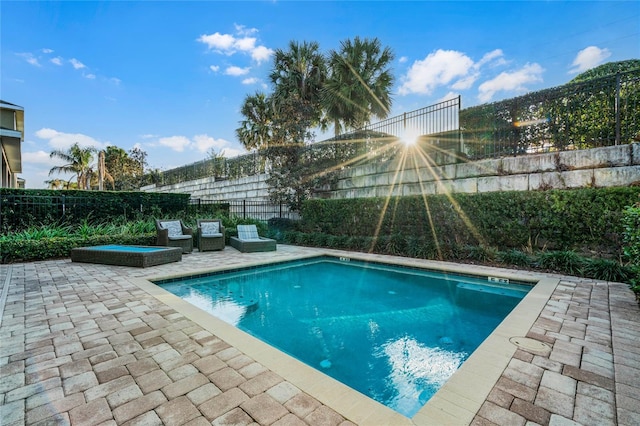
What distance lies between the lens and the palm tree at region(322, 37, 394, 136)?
11.9 meters

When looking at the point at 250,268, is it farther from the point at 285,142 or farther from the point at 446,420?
the point at 285,142

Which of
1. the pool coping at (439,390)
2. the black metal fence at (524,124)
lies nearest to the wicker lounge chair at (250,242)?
the black metal fence at (524,124)

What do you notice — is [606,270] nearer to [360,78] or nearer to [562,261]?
[562,261]

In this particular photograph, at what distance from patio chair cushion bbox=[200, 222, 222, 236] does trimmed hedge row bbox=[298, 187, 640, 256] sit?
422cm

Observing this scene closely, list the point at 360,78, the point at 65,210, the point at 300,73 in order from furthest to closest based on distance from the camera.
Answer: the point at 300,73 → the point at 360,78 → the point at 65,210

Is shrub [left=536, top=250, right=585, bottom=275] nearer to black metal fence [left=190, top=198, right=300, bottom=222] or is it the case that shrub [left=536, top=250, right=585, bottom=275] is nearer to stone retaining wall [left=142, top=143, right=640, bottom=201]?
stone retaining wall [left=142, top=143, right=640, bottom=201]

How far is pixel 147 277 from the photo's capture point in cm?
540

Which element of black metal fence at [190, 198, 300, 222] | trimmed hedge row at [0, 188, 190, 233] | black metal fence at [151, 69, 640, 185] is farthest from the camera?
black metal fence at [190, 198, 300, 222]

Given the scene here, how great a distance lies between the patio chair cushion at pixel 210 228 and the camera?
30.4 ft

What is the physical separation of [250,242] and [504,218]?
6.77 meters

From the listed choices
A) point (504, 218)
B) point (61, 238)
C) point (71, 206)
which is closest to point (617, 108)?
point (504, 218)

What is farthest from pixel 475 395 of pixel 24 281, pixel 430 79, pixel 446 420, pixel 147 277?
A: pixel 430 79

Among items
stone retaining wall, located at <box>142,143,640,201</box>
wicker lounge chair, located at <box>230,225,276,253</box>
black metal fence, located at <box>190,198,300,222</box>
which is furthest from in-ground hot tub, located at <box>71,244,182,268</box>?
stone retaining wall, located at <box>142,143,640,201</box>

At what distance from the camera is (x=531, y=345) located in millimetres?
2639
